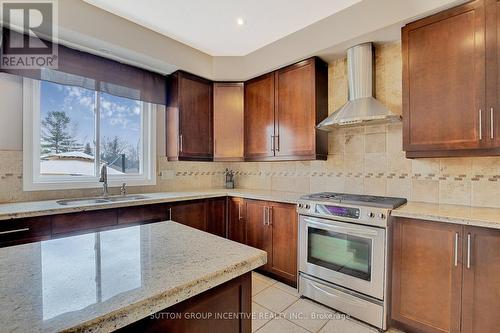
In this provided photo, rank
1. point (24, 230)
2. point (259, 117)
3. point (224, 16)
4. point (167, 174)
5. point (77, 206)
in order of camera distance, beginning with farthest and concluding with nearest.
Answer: point (167, 174) → point (259, 117) → point (224, 16) → point (77, 206) → point (24, 230)

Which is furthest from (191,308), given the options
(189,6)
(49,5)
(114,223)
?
(49,5)

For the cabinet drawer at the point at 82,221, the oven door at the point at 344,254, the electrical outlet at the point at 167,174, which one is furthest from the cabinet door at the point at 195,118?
the oven door at the point at 344,254

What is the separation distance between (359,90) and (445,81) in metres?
0.67

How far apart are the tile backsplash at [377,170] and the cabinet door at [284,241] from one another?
0.58 m

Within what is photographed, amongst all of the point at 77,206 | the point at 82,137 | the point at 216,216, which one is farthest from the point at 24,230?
the point at 216,216

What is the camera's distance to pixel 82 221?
1.98m

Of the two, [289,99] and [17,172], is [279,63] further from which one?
[17,172]

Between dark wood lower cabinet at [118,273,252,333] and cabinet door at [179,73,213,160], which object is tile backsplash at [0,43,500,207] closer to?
A: cabinet door at [179,73,213,160]

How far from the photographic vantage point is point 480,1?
1643mm

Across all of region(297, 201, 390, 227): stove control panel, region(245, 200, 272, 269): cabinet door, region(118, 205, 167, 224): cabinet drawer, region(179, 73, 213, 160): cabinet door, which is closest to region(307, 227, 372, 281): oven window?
region(297, 201, 390, 227): stove control panel

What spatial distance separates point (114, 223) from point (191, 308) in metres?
1.77

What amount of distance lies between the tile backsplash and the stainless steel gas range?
0.32m

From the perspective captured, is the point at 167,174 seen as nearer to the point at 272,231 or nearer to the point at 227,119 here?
the point at 227,119

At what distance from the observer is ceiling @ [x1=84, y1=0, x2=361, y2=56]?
6.80 ft
